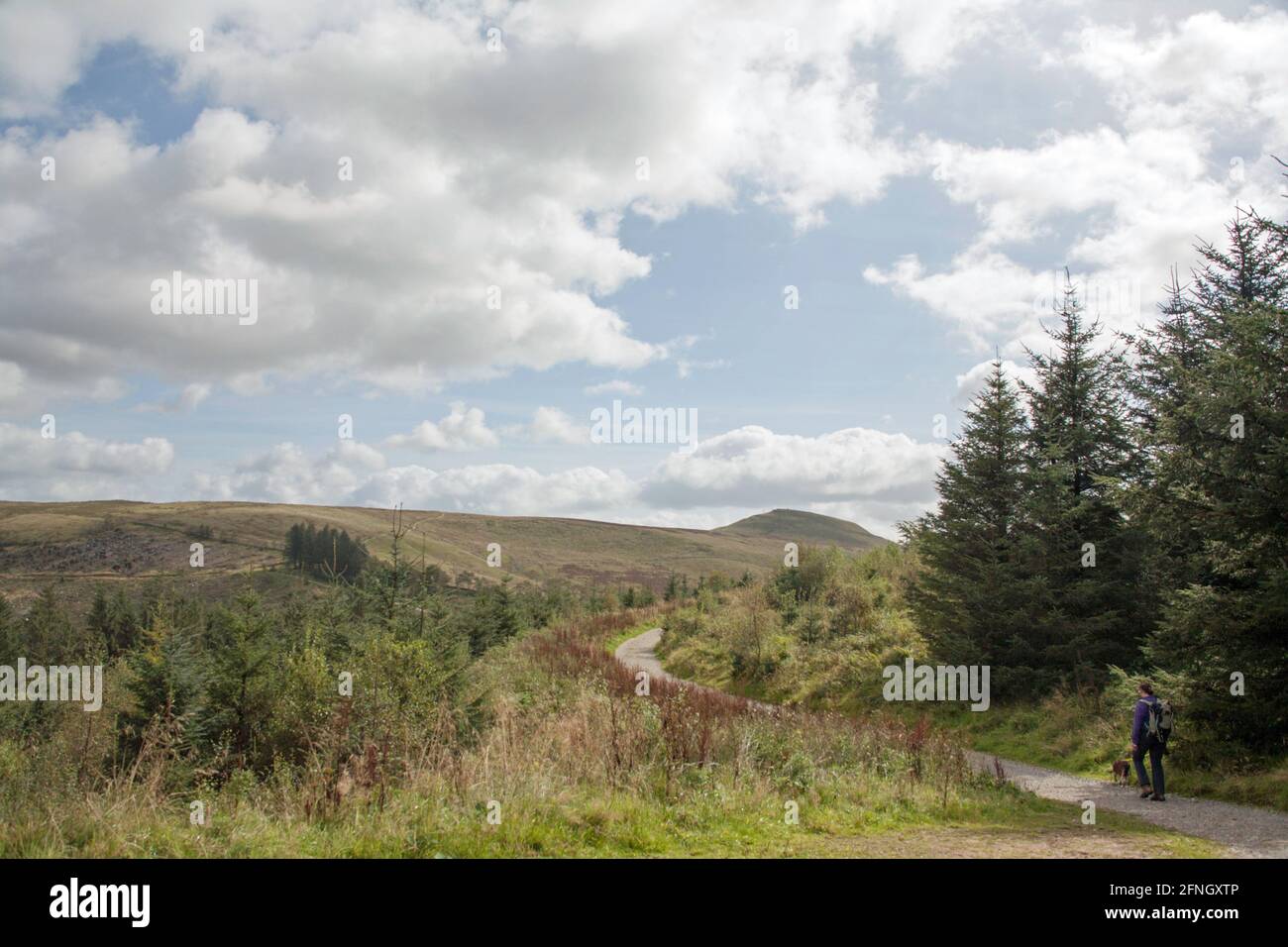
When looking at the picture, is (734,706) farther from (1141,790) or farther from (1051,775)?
(1141,790)

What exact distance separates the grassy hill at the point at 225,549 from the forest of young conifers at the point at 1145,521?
6277cm

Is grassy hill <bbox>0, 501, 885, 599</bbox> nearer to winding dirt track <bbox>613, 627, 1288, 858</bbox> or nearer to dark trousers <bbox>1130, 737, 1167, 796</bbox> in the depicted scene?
winding dirt track <bbox>613, 627, 1288, 858</bbox>

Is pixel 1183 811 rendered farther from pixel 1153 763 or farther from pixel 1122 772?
pixel 1122 772

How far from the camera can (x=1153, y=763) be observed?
10641 millimetres

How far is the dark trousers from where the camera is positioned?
34.6 feet

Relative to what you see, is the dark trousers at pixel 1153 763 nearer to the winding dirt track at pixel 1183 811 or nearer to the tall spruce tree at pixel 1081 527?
the winding dirt track at pixel 1183 811

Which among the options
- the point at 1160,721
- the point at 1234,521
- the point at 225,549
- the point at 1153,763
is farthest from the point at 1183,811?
the point at 225,549

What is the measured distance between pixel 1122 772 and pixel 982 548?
8009mm

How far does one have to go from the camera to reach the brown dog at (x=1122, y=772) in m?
11.9

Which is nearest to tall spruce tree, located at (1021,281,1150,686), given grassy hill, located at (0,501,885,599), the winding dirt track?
the winding dirt track

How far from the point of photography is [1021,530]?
18.9 meters

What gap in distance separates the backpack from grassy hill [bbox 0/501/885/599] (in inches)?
2793
